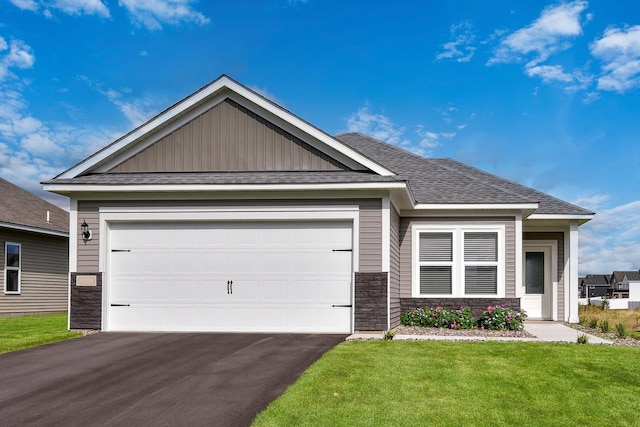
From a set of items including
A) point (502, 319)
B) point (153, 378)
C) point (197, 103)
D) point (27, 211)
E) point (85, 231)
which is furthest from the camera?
point (27, 211)

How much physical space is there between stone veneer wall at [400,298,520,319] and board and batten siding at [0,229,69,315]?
12.9 metres

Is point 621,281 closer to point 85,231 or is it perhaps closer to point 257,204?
point 257,204

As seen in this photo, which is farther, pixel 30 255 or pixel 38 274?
pixel 38 274

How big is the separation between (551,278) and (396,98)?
7.55 metres

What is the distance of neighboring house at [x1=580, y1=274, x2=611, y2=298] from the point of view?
4222 inches

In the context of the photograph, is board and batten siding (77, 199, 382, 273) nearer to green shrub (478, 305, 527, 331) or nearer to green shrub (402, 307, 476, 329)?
green shrub (402, 307, 476, 329)

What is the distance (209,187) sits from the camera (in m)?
13.1

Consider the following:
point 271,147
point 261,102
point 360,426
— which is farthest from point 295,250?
point 360,426

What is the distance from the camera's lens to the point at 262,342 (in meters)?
11.6

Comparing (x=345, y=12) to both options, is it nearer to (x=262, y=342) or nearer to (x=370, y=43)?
(x=370, y=43)

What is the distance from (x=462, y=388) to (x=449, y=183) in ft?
31.9

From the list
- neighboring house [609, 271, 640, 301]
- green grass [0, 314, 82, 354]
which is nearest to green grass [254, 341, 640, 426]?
green grass [0, 314, 82, 354]

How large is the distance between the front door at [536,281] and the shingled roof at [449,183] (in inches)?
61.8

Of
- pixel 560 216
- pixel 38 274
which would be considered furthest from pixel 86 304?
pixel 560 216
